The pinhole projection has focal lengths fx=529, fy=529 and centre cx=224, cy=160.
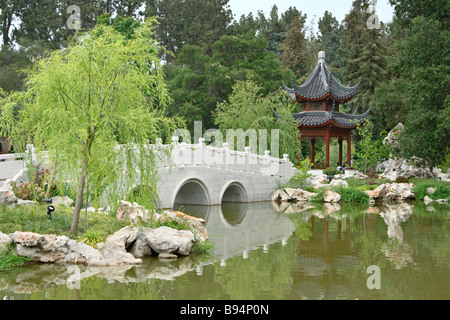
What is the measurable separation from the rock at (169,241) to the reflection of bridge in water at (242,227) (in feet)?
1.95

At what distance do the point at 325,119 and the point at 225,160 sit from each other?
8.12m

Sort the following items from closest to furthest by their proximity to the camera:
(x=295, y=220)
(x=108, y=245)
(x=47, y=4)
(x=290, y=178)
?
1. (x=108, y=245)
2. (x=295, y=220)
3. (x=290, y=178)
4. (x=47, y=4)

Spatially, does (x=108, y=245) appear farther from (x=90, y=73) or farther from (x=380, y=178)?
(x=380, y=178)

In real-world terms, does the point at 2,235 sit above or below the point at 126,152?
below

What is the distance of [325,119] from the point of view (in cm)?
2378

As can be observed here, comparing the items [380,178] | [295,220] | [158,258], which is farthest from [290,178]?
[158,258]

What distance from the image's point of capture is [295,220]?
14.2 metres

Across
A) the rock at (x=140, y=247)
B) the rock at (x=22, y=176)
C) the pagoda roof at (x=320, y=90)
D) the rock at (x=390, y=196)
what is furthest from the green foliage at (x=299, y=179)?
the rock at (x=140, y=247)

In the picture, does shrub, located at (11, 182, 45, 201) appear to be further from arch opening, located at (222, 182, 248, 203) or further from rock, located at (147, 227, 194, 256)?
arch opening, located at (222, 182, 248, 203)

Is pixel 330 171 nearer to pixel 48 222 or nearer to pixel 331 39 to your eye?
pixel 48 222

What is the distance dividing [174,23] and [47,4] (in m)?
8.52

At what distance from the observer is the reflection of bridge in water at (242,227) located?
10305 mm

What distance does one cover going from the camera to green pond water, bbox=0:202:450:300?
6844 millimetres
